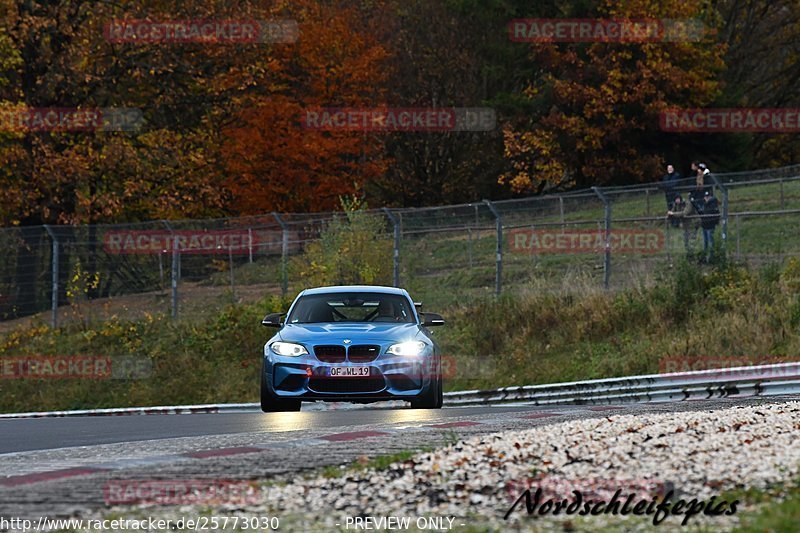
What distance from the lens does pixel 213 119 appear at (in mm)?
46844

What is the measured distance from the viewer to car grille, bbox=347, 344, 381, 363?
16.3m

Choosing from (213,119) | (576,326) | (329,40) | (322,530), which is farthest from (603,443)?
(329,40)

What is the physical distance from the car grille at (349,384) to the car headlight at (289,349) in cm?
35

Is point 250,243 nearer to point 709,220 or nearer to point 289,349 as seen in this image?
point 709,220

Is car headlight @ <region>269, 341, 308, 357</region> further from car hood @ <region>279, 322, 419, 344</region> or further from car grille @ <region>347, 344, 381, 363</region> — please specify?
car grille @ <region>347, 344, 381, 363</region>

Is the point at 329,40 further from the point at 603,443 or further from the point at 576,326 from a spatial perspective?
the point at 603,443

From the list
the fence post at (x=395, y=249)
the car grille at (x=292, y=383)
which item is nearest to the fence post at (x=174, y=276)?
the fence post at (x=395, y=249)

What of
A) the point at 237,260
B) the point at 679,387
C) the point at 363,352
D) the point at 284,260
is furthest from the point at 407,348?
the point at 237,260

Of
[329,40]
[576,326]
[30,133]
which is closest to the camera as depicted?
[576,326]

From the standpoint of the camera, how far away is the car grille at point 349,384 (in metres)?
16.2

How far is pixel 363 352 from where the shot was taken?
16344mm

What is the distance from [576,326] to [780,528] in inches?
860

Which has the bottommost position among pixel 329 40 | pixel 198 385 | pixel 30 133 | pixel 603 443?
pixel 198 385

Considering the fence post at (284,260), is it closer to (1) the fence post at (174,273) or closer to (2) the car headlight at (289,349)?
(1) the fence post at (174,273)
